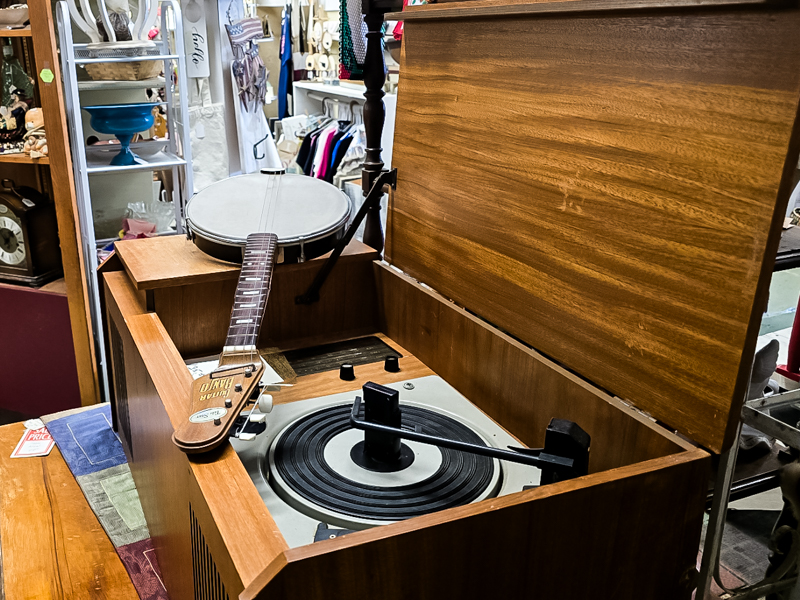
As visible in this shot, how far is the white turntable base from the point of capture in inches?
35.8

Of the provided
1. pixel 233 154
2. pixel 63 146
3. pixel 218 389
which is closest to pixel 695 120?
pixel 218 389

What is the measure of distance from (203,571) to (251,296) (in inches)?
20.3

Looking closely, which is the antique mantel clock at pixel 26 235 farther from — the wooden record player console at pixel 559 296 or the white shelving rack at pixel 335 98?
the white shelving rack at pixel 335 98

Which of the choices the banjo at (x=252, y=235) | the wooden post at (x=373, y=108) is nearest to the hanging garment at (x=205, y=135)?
the wooden post at (x=373, y=108)

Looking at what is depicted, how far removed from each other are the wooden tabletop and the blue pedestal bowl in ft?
4.67

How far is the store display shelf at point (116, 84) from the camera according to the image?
2.60m

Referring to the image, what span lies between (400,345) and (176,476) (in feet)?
2.22

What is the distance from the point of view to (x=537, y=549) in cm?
71

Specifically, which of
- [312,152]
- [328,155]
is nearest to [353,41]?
[328,155]

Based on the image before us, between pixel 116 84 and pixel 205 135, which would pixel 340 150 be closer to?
pixel 205 135

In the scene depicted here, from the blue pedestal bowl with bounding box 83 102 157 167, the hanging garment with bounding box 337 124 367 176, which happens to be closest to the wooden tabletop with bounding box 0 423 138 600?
the blue pedestal bowl with bounding box 83 102 157 167

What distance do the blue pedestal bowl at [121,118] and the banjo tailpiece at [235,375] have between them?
1.46m

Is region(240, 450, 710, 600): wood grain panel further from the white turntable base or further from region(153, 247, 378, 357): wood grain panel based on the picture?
region(153, 247, 378, 357): wood grain panel

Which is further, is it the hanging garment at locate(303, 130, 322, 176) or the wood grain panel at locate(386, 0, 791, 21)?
the hanging garment at locate(303, 130, 322, 176)
